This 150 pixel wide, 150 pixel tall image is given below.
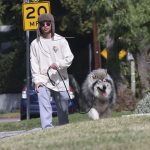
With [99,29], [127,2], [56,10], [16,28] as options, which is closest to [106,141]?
[127,2]

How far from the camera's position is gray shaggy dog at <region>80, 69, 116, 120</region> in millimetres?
13078

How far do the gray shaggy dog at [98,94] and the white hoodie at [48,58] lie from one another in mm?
570

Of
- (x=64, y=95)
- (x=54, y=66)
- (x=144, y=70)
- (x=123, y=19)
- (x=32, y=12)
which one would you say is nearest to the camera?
(x=54, y=66)

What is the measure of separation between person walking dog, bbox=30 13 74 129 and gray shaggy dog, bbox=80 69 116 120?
1.72ft

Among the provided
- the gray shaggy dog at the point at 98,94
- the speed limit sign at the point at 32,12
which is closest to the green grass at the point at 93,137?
the gray shaggy dog at the point at 98,94

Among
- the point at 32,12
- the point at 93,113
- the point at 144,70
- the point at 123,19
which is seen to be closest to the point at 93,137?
the point at 93,113

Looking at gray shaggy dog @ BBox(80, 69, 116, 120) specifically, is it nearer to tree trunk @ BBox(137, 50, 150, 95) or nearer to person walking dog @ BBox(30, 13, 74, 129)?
person walking dog @ BBox(30, 13, 74, 129)

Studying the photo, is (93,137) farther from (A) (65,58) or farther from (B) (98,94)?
(B) (98,94)

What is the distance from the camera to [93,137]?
10531 mm

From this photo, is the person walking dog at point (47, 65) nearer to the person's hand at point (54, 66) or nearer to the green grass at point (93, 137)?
the person's hand at point (54, 66)

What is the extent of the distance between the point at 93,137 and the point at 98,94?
8.88 ft

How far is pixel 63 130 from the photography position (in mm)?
11492

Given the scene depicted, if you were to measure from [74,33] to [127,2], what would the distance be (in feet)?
A: 52.2

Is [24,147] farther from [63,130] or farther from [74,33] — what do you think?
[74,33]
